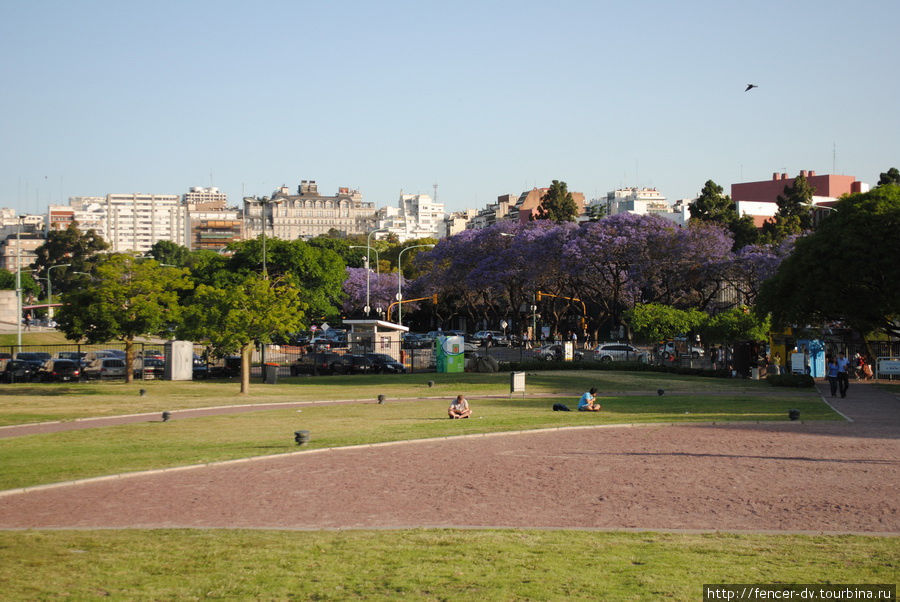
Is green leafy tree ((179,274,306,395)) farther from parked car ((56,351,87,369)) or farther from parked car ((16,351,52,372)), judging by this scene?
parked car ((16,351,52,372))

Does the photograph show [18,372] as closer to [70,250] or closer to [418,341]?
[418,341]

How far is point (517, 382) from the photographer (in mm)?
36469

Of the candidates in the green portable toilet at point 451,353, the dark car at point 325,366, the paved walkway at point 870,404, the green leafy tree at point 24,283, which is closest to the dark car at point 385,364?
the dark car at point 325,366

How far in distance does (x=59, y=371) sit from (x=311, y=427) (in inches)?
1085

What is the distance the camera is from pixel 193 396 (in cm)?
3872

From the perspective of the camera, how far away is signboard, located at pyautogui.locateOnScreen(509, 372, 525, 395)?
36.2 metres

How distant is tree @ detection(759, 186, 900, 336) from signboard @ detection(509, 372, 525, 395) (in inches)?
568

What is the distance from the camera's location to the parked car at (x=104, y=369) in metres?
49.4

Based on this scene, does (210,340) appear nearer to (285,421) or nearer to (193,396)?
(193,396)

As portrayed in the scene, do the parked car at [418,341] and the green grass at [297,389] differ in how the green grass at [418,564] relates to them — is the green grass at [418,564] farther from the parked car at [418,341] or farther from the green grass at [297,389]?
the parked car at [418,341]

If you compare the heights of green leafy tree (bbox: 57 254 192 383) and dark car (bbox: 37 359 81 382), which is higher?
green leafy tree (bbox: 57 254 192 383)

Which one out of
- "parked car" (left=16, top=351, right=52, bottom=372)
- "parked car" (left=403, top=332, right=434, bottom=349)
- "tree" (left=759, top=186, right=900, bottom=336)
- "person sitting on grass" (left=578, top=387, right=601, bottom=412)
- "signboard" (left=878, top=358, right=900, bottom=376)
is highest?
"tree" (left=759, top=186, right=900, bottom=336)

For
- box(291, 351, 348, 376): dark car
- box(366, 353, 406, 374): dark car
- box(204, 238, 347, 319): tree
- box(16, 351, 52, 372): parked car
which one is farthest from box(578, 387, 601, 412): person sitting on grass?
box(204, 238, 347, 319): tree

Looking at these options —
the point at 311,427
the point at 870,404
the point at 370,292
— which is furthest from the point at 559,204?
the point at 311,427
